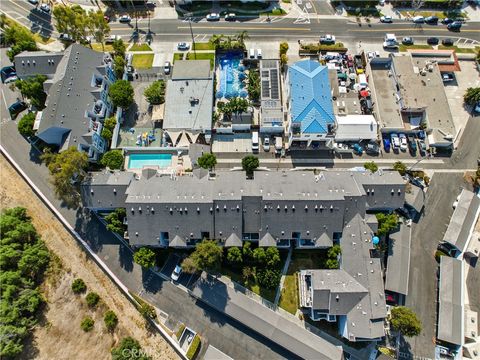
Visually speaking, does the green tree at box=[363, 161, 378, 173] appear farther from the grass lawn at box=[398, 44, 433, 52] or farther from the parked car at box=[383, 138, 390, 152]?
the grass lawn at box=[398, 44, 433, 52]

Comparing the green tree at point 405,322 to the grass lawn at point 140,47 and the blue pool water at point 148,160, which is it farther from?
the grass lawn at point 140,47

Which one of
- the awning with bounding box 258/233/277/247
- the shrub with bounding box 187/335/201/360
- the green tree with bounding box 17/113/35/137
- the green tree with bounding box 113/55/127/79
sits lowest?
the shrub with bounding box 187/335/201/360

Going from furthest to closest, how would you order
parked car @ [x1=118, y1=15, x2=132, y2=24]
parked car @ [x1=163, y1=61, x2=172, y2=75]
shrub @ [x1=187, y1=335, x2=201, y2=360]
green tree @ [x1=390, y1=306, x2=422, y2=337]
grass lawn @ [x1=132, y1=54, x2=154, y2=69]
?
1. parked car @ [x1=118, y1=15, x2=132, y2=24]
2. grass lawn @ [x1=132, y1=54, x2=154, y2=69]
3. parked car @ [x1=163, y1=61, x2=172, y2=75]
4. shrub @ [x1=187, y1=335, x2=201, y2=360]
5. green tree @ [x1=390, y1=306, x2=422, y2=337]

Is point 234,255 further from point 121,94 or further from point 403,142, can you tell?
point 403,142

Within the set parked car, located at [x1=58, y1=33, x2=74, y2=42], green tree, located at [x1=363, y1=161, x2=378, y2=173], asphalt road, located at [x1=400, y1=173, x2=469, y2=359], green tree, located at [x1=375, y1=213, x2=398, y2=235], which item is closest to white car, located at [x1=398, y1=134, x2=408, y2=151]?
asphalt road, located at [x1=400, y1=173, x2=469, y2=359]

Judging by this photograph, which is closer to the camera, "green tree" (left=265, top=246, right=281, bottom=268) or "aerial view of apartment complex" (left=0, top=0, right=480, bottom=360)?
"aerial view of apartment complex" (left=0, top=0, right=480, bottom=360)

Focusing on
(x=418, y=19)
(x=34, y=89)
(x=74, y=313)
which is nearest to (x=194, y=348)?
(x=74, y=313)

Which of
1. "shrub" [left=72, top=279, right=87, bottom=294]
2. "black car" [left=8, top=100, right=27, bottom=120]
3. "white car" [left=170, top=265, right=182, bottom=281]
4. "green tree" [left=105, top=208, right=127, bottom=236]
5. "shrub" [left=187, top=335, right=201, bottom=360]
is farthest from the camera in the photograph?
"black car" [left=8, top=100, right=27, bottom=120]
